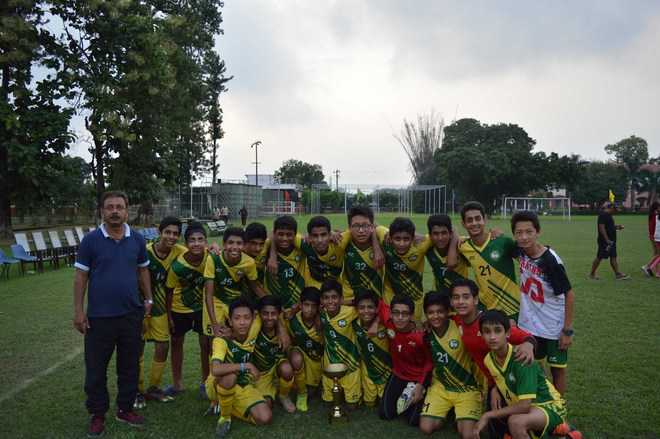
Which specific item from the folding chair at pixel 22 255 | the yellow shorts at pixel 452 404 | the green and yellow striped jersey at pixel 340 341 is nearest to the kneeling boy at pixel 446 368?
the yellow shorts at pixel 452 404

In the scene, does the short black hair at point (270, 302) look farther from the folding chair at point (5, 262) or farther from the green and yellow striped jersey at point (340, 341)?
the folding chair at point (5, 262)

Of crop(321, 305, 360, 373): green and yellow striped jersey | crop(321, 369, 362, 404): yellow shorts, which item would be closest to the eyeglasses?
crop(321, 305, 360, 373): green and yellow striped jersey

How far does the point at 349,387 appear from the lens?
13.7 ft

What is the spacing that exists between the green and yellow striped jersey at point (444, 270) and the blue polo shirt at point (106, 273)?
8.39 feet

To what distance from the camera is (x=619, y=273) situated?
1027 cm

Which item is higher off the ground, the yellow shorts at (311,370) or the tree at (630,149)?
the tree at (630,149)

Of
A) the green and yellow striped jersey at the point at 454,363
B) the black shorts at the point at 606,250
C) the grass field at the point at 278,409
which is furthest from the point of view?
the black shorts at the point at 606,250

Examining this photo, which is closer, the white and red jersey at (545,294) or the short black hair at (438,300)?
the white and red jersey at (545,294)

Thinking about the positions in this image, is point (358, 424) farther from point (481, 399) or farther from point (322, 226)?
point (322, 226)

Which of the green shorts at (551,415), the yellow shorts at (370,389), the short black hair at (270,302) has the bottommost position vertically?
the yellow shorts at (370,389)

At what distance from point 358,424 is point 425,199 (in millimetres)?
42755

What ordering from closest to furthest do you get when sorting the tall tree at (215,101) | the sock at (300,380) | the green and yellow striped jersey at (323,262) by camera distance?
1. the sock at (300,380)
2. the green and yellow striped jersey at (323,262)
3. the tall tree at (215,101)

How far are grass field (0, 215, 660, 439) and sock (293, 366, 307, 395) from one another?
6.1 inches

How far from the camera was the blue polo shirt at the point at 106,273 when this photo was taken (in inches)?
141
